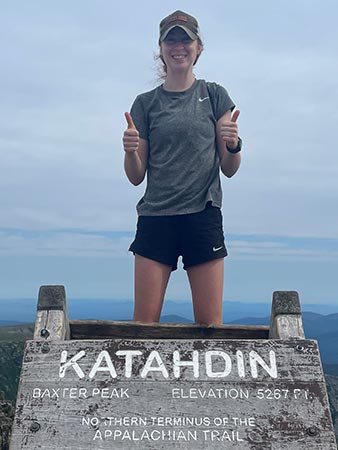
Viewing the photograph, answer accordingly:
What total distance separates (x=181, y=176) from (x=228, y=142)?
1.90 ft

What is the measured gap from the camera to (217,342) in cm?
487

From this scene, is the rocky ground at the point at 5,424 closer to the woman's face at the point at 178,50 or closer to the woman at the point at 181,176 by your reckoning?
the woman at the point at 181,176

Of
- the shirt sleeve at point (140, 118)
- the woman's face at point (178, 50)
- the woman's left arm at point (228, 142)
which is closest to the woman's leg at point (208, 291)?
the woman's left arm at point (228, 142)

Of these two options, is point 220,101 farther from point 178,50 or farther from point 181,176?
point 181,176

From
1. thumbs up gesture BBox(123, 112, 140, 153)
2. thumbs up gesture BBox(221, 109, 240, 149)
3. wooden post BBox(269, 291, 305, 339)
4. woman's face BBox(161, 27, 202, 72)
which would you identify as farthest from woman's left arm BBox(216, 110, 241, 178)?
wooden post BBox(269, 291, 305, 339)

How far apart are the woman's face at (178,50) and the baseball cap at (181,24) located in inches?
1.6

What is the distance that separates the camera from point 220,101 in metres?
6.64

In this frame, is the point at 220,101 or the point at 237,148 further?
the point at 220,101

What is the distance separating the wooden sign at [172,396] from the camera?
4312 millimetres

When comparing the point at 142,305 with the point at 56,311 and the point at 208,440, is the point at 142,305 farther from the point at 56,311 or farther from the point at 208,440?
the point at 208,440

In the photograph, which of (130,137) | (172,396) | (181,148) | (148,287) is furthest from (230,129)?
(172,396)

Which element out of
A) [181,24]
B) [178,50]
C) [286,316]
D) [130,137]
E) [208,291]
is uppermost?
[181,24]

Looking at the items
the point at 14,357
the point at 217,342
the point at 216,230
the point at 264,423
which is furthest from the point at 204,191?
the point at 14,357

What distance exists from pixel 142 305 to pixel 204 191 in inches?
51.4
